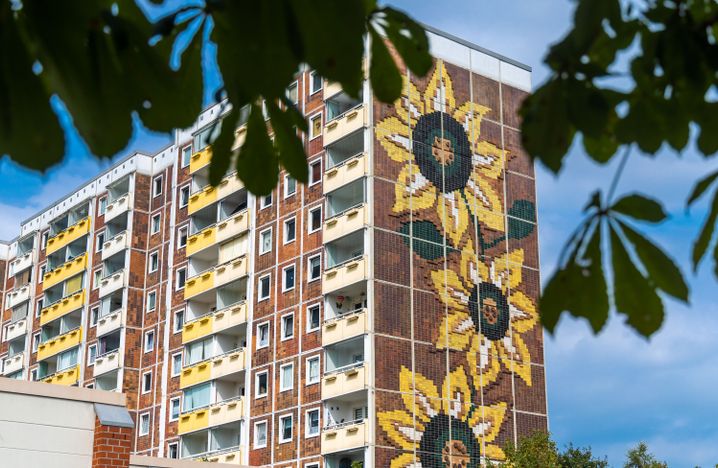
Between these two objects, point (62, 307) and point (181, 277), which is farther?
point (62, 307)

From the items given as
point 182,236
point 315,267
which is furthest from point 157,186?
point 315,267

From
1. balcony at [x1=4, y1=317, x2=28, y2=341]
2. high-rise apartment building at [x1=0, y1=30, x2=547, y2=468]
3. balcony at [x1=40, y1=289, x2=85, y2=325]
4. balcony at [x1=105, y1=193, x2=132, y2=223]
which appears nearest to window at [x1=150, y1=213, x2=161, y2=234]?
balcony at [x1=105, y1=193, x2=132, y2=223]

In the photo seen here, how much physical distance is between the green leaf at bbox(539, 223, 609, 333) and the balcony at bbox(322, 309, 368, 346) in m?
39.9

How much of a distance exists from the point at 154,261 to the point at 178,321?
5.39 meters

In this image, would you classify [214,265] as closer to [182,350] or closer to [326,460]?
[182,350]

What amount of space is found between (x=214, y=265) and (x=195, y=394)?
6.52m

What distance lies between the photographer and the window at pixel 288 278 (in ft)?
154

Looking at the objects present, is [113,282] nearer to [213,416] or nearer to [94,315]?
[94,315]

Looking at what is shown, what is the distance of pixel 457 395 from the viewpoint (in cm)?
4312

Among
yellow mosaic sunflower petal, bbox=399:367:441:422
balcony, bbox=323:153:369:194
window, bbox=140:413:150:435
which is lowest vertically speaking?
yellow mosaic sunflower petal, bbox=399:367:441:422

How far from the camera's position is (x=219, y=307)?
51094mm

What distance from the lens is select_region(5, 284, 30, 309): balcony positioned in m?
69.1

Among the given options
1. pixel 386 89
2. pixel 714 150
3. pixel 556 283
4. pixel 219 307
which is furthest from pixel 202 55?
pixel 219 307

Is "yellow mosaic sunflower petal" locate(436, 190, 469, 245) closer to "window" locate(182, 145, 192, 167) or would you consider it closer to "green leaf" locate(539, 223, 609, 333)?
"window" locate(182, 145, 192, 167)
